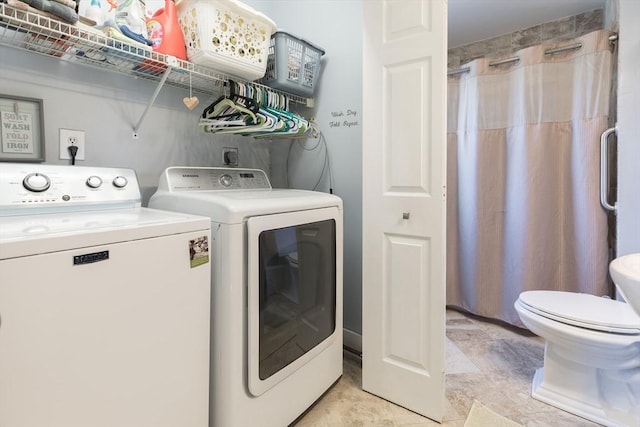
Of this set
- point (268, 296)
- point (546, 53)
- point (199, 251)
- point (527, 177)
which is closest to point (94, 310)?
point (199, 251)

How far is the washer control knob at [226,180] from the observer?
5.78ft

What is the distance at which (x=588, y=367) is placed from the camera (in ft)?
5.17

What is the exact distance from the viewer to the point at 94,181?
132cm

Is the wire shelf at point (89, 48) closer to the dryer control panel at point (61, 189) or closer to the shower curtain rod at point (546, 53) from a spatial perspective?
the dryer control panel at point (61, 189)

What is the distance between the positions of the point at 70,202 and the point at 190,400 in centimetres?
83

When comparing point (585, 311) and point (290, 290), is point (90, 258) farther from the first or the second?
point (585, 311)

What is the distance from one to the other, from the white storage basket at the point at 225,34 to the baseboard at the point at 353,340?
5.15 feet

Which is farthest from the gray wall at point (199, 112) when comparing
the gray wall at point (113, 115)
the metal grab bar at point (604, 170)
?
the metal grab bar at point (604, 170)

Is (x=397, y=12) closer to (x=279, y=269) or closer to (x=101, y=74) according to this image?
(x=279, y=269)

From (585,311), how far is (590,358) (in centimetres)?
21

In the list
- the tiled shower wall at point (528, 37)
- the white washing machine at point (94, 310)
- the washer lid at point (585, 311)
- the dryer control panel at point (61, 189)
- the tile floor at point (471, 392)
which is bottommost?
the tile floor at point (471, 392)

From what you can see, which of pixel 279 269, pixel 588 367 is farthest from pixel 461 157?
pixel 279 269

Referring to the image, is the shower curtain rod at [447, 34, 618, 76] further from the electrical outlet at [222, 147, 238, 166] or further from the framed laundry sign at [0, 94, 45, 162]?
the framed laundry sign at [0, 94, 45, 162]

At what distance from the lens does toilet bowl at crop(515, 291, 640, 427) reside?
4.82 ft
